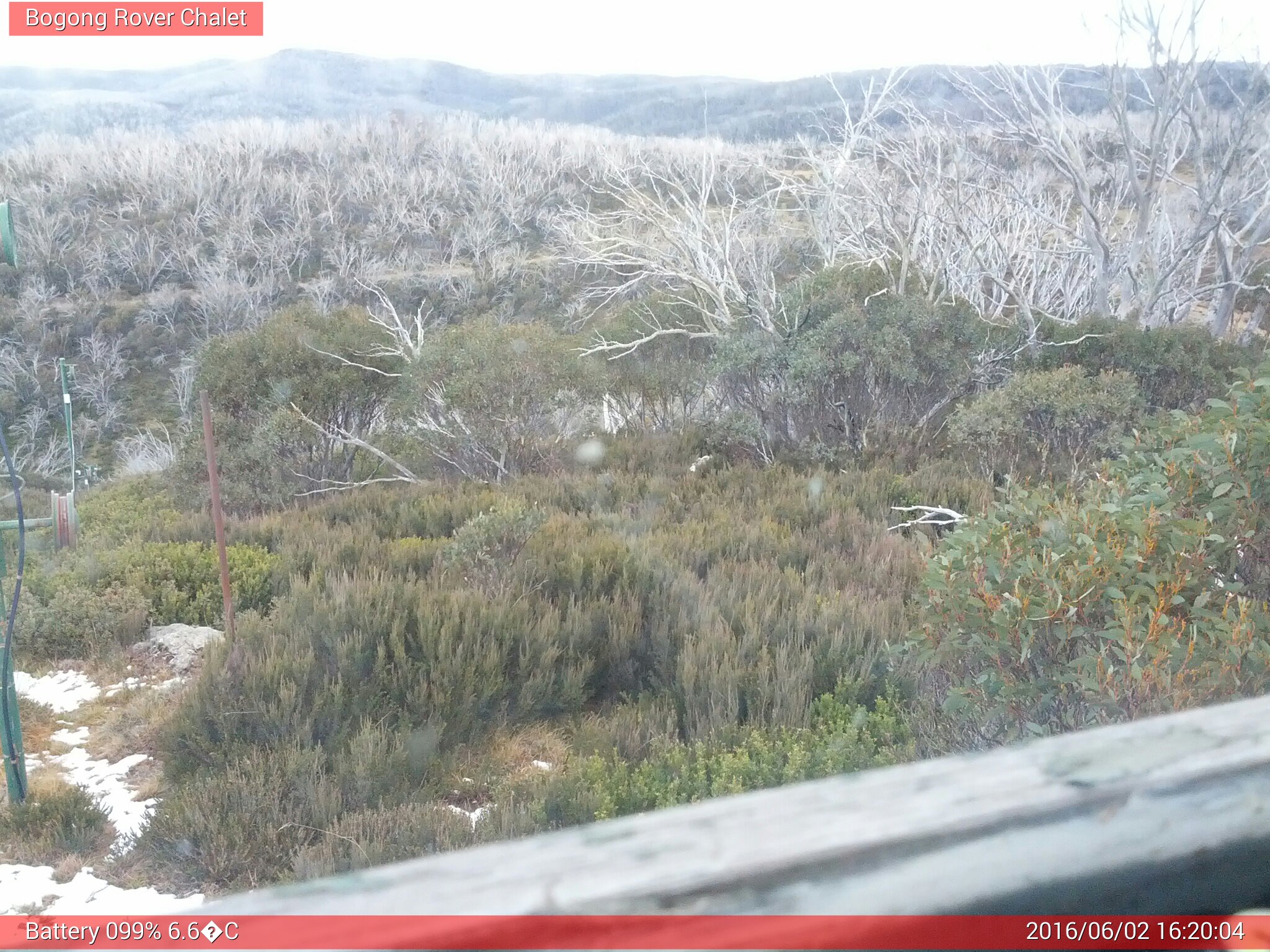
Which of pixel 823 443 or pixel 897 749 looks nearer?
pixel 897 749

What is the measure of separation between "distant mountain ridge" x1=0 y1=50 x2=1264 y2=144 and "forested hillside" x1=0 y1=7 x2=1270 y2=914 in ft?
60.5

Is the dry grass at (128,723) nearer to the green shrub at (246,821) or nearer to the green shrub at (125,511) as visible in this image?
the green shrub at (246,821)

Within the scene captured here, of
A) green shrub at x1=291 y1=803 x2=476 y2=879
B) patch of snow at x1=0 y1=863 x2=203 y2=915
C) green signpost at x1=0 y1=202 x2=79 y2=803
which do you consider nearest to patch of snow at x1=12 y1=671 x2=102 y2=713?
green signpost at x1=0 y1=202 x2=79 y2=803

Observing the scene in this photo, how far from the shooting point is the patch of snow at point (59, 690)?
4.60 meters

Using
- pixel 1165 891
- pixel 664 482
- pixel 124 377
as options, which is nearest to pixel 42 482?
pixel 124 377

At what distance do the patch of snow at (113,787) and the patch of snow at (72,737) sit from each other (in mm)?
30

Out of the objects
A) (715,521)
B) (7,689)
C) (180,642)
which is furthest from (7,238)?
(715,521)

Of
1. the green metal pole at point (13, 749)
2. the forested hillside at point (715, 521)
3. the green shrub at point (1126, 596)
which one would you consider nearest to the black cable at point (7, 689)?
the green metal pole at point (13, 749)

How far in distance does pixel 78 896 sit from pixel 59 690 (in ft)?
7.28

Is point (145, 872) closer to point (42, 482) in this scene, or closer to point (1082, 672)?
point (1082, 672)

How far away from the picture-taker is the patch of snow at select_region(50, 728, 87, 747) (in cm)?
416

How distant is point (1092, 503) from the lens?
111 inches

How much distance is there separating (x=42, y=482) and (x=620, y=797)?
58.7 feet

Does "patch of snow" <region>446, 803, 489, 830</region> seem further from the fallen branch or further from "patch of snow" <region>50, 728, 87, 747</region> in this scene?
the fallen branch
